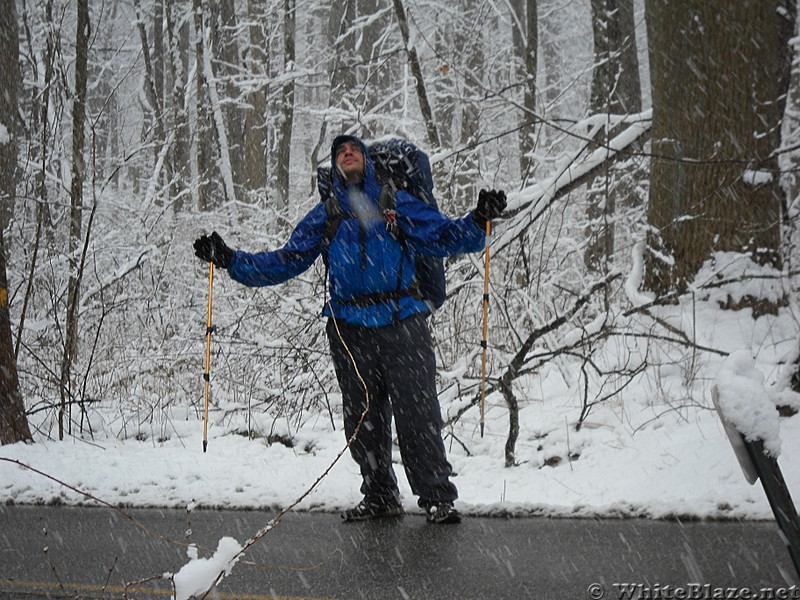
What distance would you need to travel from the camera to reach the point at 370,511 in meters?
4.54

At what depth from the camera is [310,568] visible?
12.1ft

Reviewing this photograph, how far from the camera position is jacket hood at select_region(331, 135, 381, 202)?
15.2ft

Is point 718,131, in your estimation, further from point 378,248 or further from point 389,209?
point 378,248

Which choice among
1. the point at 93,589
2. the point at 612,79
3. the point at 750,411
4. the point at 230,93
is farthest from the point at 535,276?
the point at 230,93

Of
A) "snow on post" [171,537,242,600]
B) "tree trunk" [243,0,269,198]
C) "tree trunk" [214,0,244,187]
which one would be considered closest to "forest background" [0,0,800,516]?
"tree trunk" [243,0,269,198]

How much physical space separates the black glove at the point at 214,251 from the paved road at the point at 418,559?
159 centimetres

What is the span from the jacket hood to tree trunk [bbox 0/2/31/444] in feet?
11.7

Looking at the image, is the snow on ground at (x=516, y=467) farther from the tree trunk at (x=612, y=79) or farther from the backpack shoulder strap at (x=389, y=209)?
the tree trunk at (x=612, y=79)

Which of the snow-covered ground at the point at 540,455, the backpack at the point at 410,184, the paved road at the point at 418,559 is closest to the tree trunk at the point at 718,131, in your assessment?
the snow-covered ground at the point at 540,455

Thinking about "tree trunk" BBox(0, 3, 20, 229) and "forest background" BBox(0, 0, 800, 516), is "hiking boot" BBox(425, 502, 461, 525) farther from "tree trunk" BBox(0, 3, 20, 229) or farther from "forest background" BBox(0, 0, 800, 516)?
"tree trunk" BBox(0, 3, 20, 229)

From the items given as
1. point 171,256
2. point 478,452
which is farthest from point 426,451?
point 171,256

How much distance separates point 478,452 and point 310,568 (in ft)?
9.75

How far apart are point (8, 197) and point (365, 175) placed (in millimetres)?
4058

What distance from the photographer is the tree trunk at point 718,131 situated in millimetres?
6242
